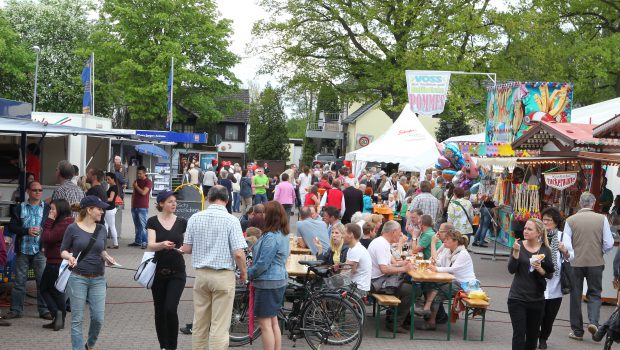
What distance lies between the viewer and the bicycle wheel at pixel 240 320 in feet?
31.2

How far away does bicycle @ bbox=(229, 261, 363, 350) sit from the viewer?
924cm

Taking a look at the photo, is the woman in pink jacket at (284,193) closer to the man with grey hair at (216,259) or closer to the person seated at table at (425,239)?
the person seated at table at (425,239)

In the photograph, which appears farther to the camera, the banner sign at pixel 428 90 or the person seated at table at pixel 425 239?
the banner sign at pixel 428 90

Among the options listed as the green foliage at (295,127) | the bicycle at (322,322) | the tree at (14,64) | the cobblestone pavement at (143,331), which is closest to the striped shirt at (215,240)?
the bicycle at (322,322)

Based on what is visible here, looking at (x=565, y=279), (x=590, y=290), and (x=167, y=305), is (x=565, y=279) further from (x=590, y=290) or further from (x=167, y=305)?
(x=167, y=305)

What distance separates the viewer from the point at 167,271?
27.8 ft

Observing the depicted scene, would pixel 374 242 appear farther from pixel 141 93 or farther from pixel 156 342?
pixel 141 93

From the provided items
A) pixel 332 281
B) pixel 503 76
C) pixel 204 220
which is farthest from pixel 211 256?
pixel 503 76

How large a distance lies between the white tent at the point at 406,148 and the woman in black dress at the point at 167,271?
13601mm

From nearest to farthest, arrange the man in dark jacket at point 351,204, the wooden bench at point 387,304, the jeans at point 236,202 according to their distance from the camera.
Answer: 1. the wooden bench at point 387,304
2. the man in dark jacket at point 351,204
3. the jeans at point 236,202

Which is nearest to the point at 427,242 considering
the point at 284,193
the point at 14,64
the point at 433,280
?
the point at 433,280

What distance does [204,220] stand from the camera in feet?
25.6

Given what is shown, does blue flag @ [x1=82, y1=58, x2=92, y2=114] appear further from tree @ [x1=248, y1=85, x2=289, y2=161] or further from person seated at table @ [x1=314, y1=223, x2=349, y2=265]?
tree @ [x1=248, y1=85, x2=289, y2=161]

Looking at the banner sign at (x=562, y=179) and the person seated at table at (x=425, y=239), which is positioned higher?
the banner sign at (x=562, y=179)
